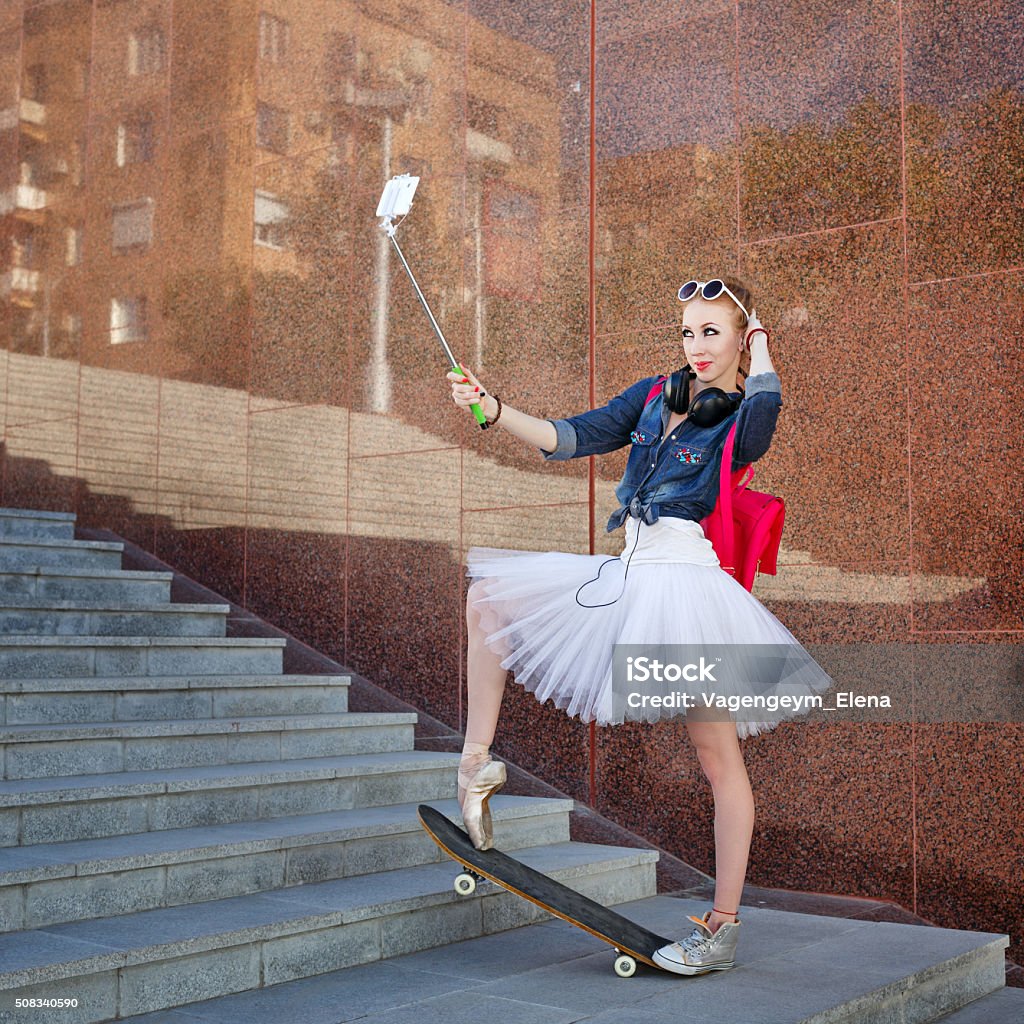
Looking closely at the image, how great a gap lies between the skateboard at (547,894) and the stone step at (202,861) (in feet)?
2.59

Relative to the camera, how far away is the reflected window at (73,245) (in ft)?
30.8

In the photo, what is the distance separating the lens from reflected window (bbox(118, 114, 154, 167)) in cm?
894

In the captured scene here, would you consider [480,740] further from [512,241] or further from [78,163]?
[78,163]

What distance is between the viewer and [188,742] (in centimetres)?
527

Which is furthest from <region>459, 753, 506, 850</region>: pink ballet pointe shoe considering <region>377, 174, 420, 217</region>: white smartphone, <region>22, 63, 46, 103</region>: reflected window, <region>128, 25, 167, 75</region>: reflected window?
<region>22, 63, 46, 103</region>: reflected window

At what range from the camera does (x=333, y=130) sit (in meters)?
7.75

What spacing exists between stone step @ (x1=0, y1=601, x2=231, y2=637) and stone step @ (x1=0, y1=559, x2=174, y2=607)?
0.18 feet

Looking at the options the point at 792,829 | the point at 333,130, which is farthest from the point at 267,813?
the point at 333,130

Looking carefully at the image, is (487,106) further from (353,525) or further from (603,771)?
(603,771)

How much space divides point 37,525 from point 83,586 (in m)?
1.48

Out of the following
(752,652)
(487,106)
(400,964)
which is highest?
(487,106)

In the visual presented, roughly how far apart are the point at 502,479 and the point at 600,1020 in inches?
139

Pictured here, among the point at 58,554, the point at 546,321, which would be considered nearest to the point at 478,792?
the point at 546,321

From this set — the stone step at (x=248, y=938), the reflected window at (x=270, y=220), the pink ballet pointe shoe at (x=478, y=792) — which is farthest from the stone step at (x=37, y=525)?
the pink ballet pointe shoe at (x=478, y=792)
